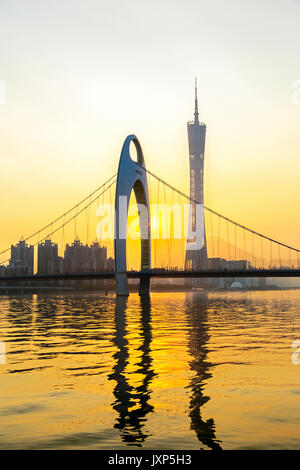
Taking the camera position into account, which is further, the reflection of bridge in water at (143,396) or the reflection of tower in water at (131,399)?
the reflection of tower in water at (131,399)

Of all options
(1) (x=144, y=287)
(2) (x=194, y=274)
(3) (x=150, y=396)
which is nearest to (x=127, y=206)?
(2) (x=194, y=274)

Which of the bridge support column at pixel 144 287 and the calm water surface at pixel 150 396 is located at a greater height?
the bridge support column at pixel 144 287

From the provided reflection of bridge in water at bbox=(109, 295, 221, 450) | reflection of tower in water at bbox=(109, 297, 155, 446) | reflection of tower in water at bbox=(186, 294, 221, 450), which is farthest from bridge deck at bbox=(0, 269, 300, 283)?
reflection of tower in water at bbox=(109, 297, 155, 446)

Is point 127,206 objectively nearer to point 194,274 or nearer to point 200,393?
point 194,274

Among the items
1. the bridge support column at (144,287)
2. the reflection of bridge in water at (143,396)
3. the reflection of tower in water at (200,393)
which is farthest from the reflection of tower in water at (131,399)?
the bridge support column at (144,287)

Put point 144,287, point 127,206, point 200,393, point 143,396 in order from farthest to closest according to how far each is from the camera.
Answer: point 144,287 → point 127,206 → point 200,393 → point 143,396

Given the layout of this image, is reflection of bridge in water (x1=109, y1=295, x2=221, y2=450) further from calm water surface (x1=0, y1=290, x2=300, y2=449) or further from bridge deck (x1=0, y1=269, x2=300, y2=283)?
bridge deck (x1=0, y1=269, x2=300, y2=283)

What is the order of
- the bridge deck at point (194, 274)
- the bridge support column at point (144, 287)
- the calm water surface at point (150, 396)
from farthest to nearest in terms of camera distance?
the bridge support column at point (144, 287), the bridge deck at point (194, 274), the calm water surface at point (150, 396)

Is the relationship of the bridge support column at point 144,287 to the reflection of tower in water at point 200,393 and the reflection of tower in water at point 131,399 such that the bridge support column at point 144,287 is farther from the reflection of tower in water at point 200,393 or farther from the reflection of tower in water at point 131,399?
the reflection of tower in water at point 131,399

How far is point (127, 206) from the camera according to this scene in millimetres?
94062

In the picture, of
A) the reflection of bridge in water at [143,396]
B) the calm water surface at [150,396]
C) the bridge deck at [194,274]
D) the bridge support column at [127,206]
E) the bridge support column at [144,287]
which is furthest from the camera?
the bridge support column at [144,287]

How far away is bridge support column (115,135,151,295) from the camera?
91250 millimetres

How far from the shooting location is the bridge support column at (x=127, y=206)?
9125 centimetres
